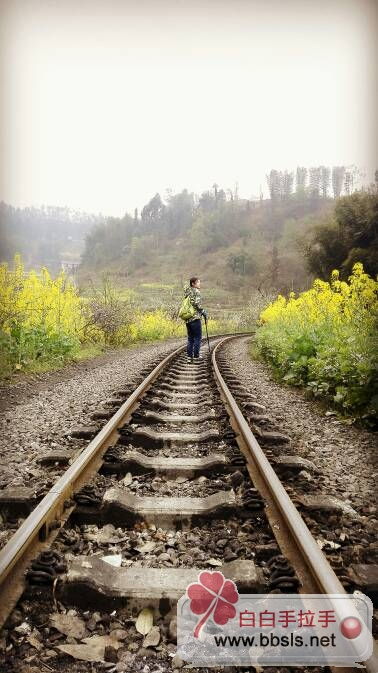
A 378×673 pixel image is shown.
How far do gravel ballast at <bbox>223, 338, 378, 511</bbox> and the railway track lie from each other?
0.42 m

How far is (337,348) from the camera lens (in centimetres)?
654

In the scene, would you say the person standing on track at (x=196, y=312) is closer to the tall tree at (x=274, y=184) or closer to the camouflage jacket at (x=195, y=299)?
the camouflage jacket at (x=195, y=299)

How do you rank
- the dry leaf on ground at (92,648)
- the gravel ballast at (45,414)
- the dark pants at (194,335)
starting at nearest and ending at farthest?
the dry leaf on ground at (92,648)
the gravel ballast at (45,414)
the dark pants at (194,335)

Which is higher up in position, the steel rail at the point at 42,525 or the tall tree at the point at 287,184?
the tall tree at the point at 287,184

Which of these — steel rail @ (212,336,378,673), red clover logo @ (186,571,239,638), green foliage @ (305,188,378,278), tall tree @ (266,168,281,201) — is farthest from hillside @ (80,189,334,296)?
red clover logo @ (186,571,239,638)

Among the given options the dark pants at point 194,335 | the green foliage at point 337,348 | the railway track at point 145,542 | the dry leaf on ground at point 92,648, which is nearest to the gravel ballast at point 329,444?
the green foliage at point 337,348

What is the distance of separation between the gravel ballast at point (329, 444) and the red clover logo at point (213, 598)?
4.85 ft

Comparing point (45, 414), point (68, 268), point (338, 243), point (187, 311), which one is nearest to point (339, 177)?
point (338, 243)

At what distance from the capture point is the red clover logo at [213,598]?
5.84 ft

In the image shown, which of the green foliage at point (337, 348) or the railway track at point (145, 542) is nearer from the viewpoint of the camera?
the railway track at point (145, 542)

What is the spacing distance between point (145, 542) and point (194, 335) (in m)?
8.40

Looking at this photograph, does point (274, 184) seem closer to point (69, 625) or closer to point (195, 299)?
point (195, 299)

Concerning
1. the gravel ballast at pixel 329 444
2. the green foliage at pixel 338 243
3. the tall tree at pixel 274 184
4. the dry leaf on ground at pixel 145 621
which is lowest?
the gravel ballast at pixel 329 444

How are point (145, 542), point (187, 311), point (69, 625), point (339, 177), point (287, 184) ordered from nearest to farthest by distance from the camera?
point (69, 625) < point (145, 542) < point (187, 311) < point (339, 177) < point (287, 184)
